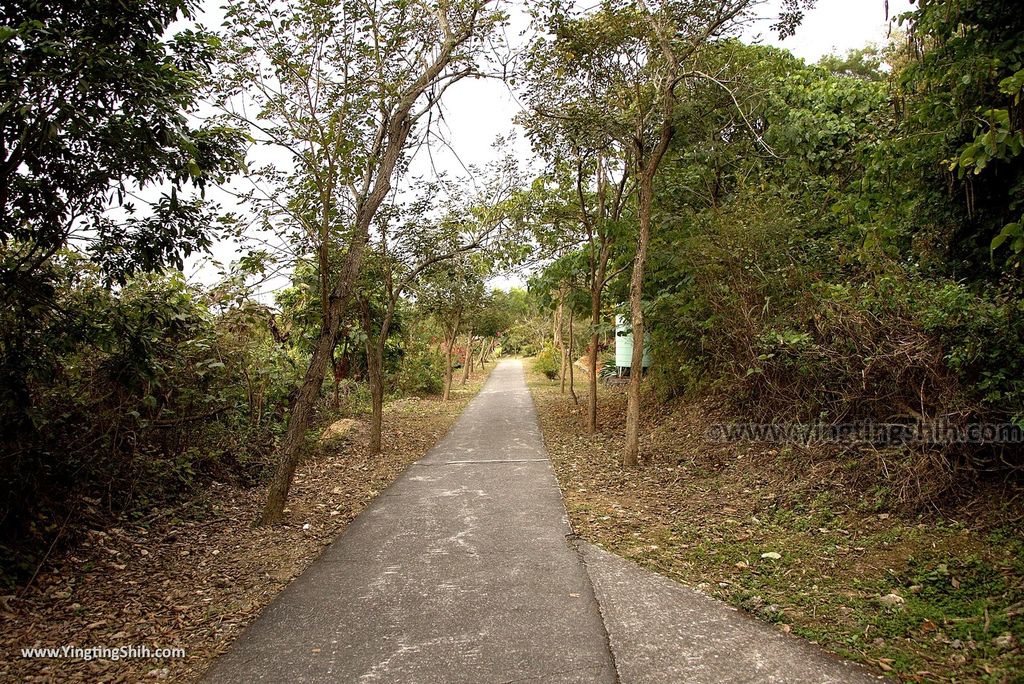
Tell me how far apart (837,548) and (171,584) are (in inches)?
207

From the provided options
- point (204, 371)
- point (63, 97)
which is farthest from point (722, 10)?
point (204, 371)

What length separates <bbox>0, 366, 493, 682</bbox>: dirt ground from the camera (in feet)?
11.2

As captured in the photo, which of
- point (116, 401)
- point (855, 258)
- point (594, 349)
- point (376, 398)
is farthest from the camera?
point (594, 349)

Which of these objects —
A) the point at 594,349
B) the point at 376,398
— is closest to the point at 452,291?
the point at 594,349

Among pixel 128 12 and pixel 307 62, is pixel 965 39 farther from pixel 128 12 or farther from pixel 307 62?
pixel 128 12

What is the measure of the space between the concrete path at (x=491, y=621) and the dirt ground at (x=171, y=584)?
27cm

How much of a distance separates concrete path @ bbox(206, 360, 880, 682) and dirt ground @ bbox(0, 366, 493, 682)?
270mm

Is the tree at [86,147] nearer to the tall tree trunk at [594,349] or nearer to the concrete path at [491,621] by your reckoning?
the concrete path at [491,621]

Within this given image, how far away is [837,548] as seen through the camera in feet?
15.7

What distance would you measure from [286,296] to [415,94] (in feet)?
19.5

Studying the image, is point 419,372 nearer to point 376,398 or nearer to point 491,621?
point 376,398

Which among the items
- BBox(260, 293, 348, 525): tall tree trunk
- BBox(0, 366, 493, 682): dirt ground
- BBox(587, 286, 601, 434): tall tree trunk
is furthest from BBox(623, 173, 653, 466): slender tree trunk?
BBox(260, 293, 348, 525): tall tree trunk

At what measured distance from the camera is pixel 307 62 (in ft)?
19.4

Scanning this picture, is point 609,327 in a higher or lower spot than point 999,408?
higher
